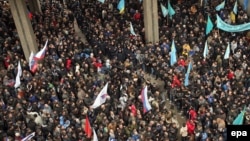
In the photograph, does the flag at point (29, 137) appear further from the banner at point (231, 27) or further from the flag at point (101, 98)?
the banner at point (231, 27)

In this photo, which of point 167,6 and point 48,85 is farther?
point 167,6

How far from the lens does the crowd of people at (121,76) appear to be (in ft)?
61.3

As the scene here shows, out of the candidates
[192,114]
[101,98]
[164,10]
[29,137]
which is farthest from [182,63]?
[29,137]

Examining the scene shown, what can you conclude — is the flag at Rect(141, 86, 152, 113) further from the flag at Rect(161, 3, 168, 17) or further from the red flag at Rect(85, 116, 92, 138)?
the flag at Rect(161, 3, 168, 17)

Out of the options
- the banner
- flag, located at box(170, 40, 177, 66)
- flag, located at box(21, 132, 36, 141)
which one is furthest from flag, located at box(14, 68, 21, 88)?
the banner

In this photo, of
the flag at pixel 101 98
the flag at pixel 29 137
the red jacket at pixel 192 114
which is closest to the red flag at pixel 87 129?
the flag at pixel 101 98

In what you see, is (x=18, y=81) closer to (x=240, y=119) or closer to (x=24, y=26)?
(x=24, y=26)

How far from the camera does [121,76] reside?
70.2ft

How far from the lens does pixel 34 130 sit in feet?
63.0

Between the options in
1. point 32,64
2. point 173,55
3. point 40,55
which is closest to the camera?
point 173,55

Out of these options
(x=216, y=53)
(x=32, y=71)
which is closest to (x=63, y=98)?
(x=32, y=71)

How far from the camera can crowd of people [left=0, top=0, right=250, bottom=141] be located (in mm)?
18672

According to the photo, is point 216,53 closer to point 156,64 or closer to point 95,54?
point 156,64

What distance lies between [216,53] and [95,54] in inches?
237
